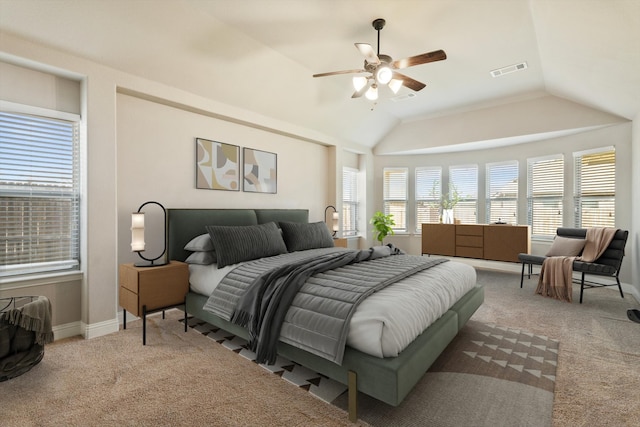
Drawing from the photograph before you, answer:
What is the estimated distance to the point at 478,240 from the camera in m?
5.94

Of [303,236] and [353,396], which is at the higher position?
[303,236]

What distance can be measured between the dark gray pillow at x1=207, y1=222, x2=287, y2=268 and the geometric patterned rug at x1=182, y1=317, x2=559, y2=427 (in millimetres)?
799

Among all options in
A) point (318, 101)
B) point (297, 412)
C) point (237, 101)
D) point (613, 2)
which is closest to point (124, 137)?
point (237, 101)

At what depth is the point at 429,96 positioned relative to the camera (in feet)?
17.3

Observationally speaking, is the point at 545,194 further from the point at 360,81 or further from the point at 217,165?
the point at 217,165

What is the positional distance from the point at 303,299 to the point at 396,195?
5544mm

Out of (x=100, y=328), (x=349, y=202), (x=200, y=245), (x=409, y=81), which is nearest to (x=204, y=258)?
(x=200, y=245)

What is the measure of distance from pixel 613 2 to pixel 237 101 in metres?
3.77

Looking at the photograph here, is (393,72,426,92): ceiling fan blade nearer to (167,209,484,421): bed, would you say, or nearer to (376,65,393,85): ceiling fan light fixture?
(376,65,393,85): ceiling fan light fixture

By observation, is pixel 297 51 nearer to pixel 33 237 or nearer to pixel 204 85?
pixel 204 85

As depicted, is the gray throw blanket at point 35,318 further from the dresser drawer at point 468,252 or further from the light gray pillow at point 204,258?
the dresser drawer at point 468,252

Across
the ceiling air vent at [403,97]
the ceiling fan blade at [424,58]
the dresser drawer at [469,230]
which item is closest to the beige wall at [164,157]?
the ceiling air vent at [403,97]

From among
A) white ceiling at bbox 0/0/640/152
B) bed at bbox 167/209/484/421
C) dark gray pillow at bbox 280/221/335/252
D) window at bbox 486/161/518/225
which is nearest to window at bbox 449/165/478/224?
window at bbox 486/161/518/225

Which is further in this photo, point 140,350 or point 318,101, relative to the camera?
point 318,101
